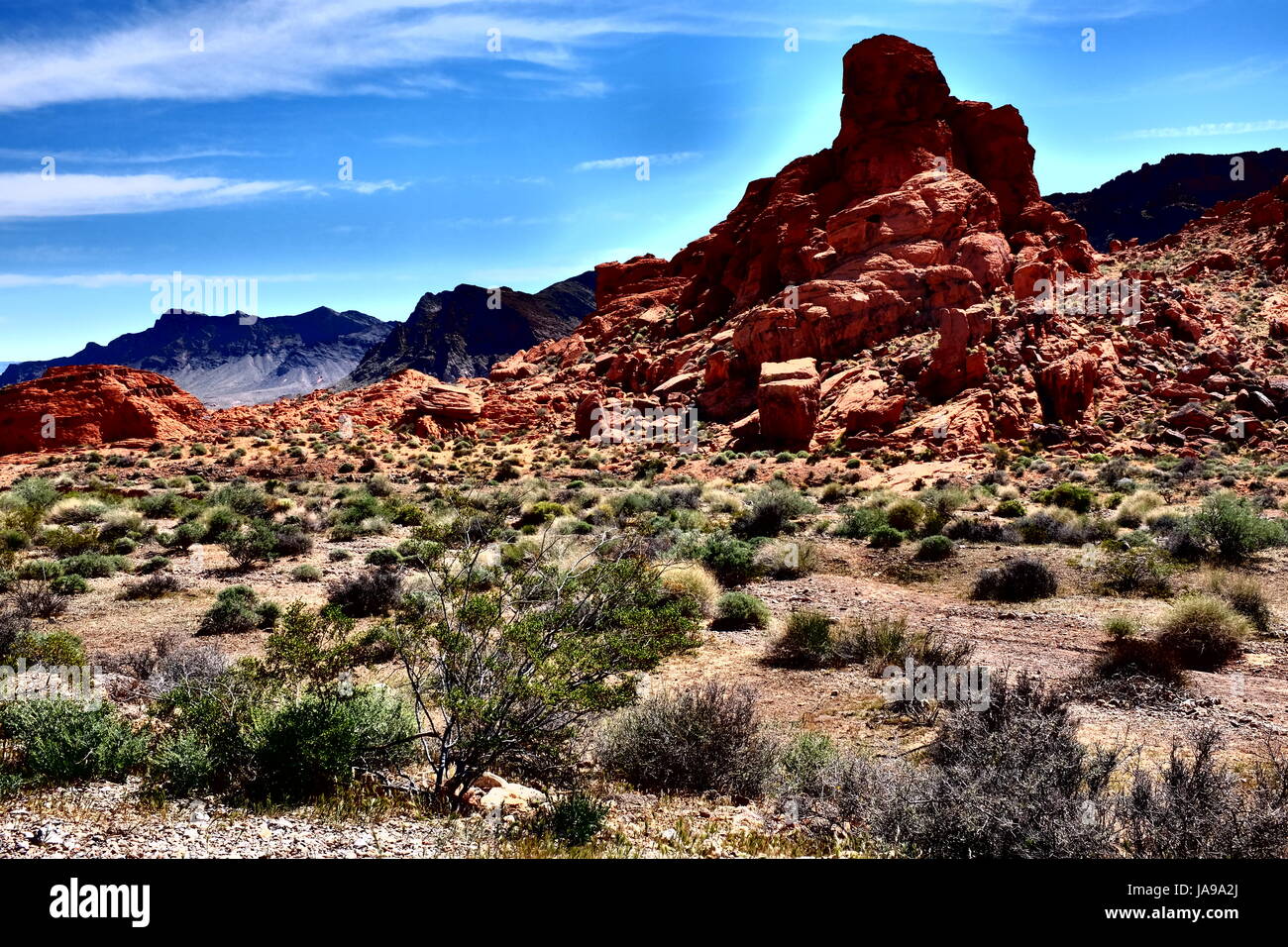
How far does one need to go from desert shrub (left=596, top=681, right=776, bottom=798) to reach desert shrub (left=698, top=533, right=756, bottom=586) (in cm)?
702

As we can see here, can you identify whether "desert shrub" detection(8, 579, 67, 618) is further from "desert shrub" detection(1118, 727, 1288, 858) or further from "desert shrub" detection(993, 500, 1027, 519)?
"desert shrub" detection(993, 500, 1027, 519)

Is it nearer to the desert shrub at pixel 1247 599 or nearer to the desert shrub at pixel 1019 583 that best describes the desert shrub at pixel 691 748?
the desert shrub at pixel 1019 583

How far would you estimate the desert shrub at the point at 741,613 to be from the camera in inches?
420

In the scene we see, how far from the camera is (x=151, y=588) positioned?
12023 millimetres

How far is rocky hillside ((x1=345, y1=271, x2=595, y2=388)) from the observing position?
125938mm

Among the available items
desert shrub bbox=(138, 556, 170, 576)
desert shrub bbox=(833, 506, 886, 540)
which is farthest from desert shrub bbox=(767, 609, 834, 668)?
desert shrub bbox=(138, 556, 170, 576)

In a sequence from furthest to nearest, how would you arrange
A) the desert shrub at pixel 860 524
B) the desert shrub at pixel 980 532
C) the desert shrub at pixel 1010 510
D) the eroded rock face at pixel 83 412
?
1. the eroded rock face at pixel 83 412
2. the desert shrub at pixel 1010 510
3. the desert shrub at pixel 860 524
4. the desert shrub at pixel 980 532

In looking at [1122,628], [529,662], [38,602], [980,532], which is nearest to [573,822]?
[529,662]

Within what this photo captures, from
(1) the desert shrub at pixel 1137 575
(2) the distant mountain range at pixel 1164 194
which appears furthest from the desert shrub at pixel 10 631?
(2) the distant mountain range at pixel 1164 194

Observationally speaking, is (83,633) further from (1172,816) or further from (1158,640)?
(1158,640)

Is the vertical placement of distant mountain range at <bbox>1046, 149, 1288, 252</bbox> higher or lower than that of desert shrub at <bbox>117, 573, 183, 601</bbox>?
higher

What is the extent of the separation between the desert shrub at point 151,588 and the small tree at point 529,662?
904 cm

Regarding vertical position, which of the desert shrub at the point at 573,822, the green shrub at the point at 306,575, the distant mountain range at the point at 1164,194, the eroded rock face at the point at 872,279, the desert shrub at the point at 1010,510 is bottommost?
the desert shrub at the point at 573,822
